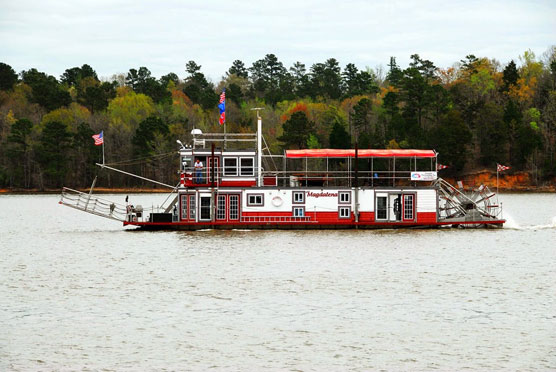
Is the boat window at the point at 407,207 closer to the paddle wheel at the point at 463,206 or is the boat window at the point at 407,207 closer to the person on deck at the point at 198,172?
the paddle wheel at the point at 463,206

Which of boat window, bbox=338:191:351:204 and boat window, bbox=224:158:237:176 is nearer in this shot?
boat window, bbox=338:191:351:204

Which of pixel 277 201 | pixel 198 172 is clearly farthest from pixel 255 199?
pixel 198 172

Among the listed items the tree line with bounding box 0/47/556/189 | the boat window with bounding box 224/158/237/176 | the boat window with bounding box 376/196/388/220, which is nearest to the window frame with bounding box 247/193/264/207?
the boat window with bounding box 224/158/237/176

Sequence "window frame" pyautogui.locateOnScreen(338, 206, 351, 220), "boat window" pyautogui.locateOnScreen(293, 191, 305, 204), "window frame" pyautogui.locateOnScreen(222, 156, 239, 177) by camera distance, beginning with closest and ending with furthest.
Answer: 1. "boat window" pyautogui.locateOnScreen(293, 191, 305, 204)
2. "window frame" pyautogui.locateOnScreen(222, 156, 239, 177)
3. "window frame" pyautogui.locateOnScreen(338, 206, 351, 220)

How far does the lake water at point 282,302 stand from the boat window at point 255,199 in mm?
2371

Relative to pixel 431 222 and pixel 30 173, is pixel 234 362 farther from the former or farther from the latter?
pixel 30 173

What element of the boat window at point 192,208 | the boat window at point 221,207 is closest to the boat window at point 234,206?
the boat window at point 221,207

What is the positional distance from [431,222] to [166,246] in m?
19.9

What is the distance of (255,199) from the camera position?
59.5m

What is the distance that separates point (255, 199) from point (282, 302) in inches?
961

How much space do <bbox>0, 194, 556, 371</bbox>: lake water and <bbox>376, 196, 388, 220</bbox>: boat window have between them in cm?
164

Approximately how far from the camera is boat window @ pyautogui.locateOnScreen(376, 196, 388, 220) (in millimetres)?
60188

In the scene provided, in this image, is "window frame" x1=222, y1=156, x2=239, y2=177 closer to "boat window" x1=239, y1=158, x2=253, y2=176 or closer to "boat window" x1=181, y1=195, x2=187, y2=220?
"boat window" x1=239, y1=158, x2=253, y2=176

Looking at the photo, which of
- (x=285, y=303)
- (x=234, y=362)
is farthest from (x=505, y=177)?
(x=234, y=362)
